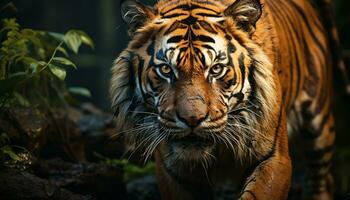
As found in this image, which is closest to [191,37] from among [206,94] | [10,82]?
[206,94]

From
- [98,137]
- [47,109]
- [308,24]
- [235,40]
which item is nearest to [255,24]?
[235,40]

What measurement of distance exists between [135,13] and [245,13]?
70cm

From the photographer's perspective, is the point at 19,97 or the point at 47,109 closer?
the point at 19,97

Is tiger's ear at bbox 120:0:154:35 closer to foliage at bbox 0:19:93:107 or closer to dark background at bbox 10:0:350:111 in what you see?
foliage at bbox 0:19:93:107

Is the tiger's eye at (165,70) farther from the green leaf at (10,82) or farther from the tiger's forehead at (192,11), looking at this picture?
the green leaf at (10,82)

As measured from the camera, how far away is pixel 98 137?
20.6ft

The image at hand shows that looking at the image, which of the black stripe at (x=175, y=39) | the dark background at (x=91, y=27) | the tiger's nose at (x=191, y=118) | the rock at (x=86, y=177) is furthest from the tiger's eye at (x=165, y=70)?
the dark background at (x=91, y=27)

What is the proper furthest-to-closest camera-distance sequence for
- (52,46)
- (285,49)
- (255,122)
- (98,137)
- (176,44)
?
1. (98,137)
2. (52,46)
3. (285,49)
4. (255,122)
5. (176,44)

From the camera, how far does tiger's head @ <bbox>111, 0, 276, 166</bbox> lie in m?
3.91

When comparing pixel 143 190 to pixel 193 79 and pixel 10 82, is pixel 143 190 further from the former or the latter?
pixel 193 79

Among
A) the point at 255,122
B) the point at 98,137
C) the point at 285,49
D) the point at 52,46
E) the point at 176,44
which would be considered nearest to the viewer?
the point at 176,44

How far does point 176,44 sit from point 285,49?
1183mm

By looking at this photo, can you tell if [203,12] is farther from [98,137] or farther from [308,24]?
[98,137]

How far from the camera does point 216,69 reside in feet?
13.3
